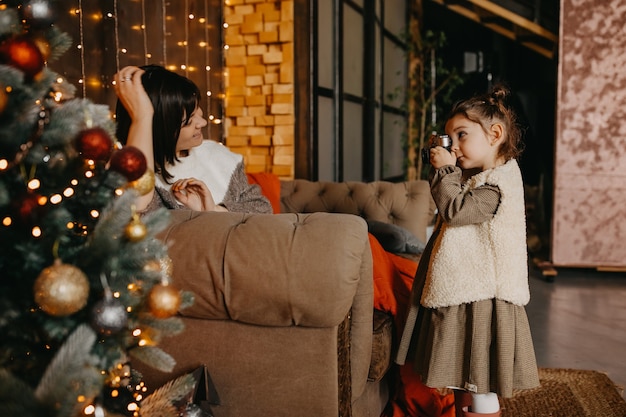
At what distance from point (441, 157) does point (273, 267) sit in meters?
0.63

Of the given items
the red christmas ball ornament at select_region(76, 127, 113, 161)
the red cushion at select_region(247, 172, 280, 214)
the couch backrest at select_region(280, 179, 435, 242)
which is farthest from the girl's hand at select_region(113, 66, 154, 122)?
the couch backrest at select_region(280, 179, 435, 242)

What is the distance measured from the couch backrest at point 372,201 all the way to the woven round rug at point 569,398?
0.92 meters

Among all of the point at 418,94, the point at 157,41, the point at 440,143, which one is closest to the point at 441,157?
the point at 440,143

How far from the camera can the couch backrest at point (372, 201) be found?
2801 mm

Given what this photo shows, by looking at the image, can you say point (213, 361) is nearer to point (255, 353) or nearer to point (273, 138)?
point (255, 353)

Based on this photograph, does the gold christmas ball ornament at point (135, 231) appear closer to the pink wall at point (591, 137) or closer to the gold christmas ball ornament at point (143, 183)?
the gold christmas ball ornament at point (143, 183)

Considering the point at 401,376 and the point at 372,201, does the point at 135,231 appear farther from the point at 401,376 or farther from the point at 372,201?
the point at 372,201

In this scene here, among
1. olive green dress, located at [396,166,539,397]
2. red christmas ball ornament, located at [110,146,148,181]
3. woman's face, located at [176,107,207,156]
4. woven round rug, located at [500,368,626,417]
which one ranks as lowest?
woven round rug, located at [500,368,626,417]

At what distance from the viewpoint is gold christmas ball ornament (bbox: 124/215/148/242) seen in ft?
2.97

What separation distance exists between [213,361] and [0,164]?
75cm

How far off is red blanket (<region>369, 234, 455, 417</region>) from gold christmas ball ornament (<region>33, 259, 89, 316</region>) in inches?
43.4

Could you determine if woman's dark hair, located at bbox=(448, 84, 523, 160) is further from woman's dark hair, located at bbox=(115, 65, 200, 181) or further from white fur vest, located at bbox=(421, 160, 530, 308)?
woman's dark hair, located at bbox=(115, 65, 200, 181)

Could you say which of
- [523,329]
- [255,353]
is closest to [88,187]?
[255,353]

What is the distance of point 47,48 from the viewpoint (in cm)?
89
